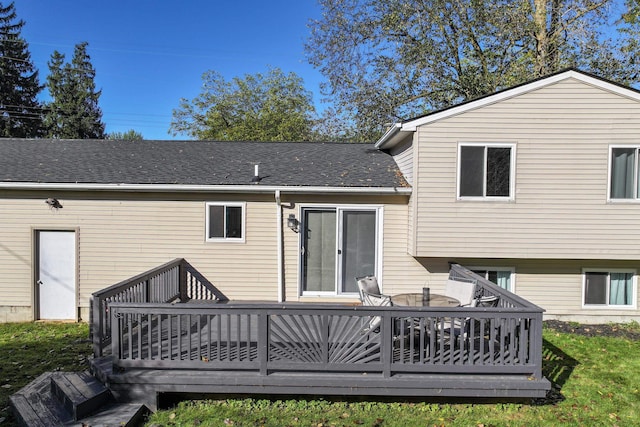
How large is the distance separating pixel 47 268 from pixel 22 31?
40339 mm

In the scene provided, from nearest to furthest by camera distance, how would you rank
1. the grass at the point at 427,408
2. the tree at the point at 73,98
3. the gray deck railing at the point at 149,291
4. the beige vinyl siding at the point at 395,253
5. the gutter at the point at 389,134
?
the grass at the point at 427,408 → the gray deck railing at the point at 149,291 → the gutter at the point at 389,134 → the beige vinyl siding at the point at 395,253 → the tree at the point at 73,98

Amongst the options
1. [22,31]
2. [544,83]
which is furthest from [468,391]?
[22,31]

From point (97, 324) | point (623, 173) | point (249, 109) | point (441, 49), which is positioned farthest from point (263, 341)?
point (249, 109)

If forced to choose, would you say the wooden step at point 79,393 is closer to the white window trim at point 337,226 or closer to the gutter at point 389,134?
the white window trim at point 337,226

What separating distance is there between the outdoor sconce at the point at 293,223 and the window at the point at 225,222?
1028 millimetres

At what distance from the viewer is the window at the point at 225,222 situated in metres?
8.33

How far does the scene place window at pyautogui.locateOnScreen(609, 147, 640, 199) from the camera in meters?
7.49

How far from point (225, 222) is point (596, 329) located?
26.2ft

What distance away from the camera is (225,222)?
8.34 meters

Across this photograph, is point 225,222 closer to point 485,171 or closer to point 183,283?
point 183,283

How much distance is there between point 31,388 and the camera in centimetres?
485

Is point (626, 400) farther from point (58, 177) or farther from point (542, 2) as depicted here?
point (542, 2)

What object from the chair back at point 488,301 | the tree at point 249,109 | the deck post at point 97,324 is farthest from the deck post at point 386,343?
the tree at point 249,109

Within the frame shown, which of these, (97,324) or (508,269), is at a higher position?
(508,269)
